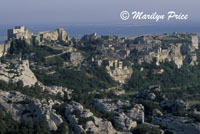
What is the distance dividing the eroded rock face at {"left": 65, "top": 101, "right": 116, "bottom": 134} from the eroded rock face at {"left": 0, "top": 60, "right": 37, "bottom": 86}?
338 inches

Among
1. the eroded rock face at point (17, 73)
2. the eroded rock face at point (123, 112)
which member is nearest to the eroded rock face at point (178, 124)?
the eroded rock face at point (123, 112)

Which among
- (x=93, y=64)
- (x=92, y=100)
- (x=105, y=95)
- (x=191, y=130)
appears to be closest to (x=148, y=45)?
(x=93, y=64)

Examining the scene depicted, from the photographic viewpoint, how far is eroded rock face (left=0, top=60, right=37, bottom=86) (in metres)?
42.4

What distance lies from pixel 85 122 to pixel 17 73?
1227 cm

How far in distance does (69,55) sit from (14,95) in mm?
27652

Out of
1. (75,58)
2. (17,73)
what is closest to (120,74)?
(75,58)

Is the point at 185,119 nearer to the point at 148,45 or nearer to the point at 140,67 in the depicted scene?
the point at 140,67

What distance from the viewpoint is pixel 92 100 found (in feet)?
138

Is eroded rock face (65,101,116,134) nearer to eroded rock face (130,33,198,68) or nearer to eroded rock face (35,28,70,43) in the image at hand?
eroded rock face (35,28,70,43)

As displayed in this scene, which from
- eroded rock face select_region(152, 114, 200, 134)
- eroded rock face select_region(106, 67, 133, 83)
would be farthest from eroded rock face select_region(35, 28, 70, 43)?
eroded rock face select_region(152, 114, 200, 134)

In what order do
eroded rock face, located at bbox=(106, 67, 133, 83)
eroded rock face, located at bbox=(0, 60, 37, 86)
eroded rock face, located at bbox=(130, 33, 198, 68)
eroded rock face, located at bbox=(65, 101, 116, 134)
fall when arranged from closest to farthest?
eroded rock face, located at bbox=(65, 101, 116, 134) < eroded rock face, located at bbox=(0, 60, 37, 86) < eroded rock face, located at bbox=(106, 67, 133, 83) < eroded rock face, located at bbox=(130, 33, 198, 68)

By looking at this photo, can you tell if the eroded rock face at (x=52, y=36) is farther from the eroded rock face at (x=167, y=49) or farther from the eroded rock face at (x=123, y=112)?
the eroded rock face at (x=123, y=112)

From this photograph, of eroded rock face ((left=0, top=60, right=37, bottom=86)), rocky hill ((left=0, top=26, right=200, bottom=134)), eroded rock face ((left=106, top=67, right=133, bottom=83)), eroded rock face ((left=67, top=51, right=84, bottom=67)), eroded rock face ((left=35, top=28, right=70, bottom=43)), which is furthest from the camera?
eroded rock face ((left=35, top=28, right=70, bottom=43))

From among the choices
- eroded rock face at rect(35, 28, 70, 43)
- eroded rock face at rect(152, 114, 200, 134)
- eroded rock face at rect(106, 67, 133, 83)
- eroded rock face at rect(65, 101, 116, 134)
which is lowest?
eroded rock face at rect(106, 67, 133, 83)
